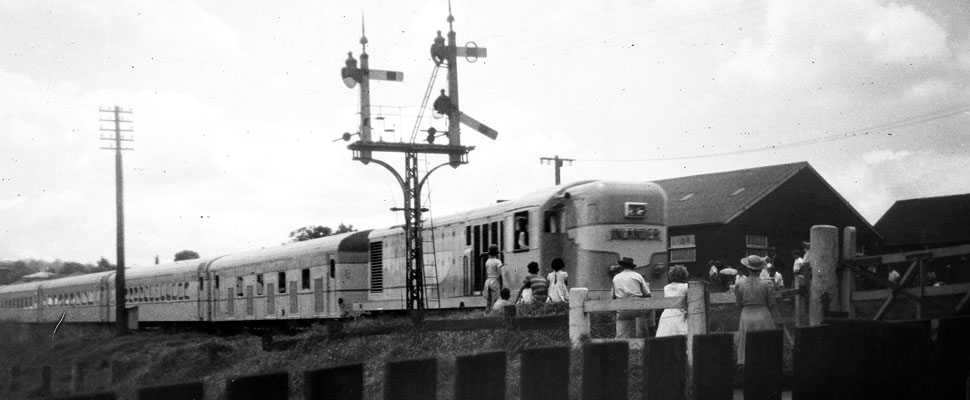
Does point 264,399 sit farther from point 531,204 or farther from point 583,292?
point 531,204

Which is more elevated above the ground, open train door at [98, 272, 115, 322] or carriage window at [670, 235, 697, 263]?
carriage window at [670, 235, 697, 263]

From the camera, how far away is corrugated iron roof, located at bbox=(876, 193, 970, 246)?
118 feet

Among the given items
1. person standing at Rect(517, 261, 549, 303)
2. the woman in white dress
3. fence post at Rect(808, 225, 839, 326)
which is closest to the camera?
fence post at Rect(808, 225, 839, 326)

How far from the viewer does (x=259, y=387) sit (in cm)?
237

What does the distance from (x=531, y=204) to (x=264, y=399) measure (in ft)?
59.2

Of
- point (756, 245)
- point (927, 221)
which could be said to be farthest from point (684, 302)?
point (927, 221)

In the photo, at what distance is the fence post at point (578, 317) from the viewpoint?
11383mm

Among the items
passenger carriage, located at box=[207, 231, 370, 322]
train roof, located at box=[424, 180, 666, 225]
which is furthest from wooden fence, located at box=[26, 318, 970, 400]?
passenger carriage, located at box=[207, 231, 370, 322]

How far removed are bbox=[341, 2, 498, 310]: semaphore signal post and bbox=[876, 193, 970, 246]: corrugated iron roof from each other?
18.3m

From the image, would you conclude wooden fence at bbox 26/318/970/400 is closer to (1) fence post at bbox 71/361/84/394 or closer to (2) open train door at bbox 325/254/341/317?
(2) open train door at bbox 325/254/341/317

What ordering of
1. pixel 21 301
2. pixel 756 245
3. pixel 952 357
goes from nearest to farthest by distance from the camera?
pixel 952 357
pixel 756 245
pixel 21 301

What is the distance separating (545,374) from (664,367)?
493 millimetres

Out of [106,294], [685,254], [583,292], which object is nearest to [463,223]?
[583,292]

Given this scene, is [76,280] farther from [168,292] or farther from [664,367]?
[664,367]
